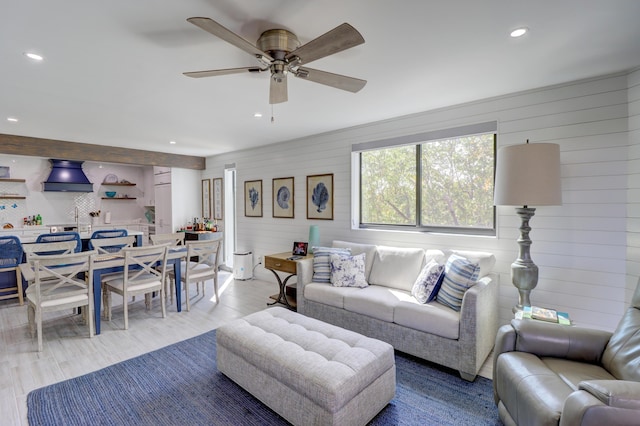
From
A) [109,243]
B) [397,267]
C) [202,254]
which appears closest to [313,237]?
[397,267]

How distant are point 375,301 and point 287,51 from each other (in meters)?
2.32

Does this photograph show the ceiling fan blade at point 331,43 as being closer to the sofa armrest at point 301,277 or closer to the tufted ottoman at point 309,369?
the tufted ottoman at point 309,369

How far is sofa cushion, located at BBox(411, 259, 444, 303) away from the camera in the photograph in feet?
9.44

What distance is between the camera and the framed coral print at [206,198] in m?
6.98

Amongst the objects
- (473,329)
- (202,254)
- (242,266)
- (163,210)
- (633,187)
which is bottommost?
(242,266)

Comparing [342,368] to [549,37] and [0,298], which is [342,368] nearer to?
[549,37]

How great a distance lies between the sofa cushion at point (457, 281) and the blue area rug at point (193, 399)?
1.96ft

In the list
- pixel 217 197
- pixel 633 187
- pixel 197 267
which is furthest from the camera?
pixel 217 197

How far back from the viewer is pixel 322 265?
12.3 ft

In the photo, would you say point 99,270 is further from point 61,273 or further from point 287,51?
point 287,51

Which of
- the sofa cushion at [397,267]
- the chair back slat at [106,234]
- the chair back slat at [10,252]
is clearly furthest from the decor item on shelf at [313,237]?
the chair back slat at [10,252]

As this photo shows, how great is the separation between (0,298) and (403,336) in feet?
17.9

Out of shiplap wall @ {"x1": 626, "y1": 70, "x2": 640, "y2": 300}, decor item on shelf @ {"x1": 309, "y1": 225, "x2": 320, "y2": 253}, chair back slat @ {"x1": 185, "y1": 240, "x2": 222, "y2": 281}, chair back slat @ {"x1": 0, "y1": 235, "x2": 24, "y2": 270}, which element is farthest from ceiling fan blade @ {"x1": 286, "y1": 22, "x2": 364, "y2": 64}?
chair back slat @ {"x1": 0, "y1": 235, "x2": 24, "y2": 270}

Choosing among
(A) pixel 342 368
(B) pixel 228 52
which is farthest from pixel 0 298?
(A) pixel 342 368
